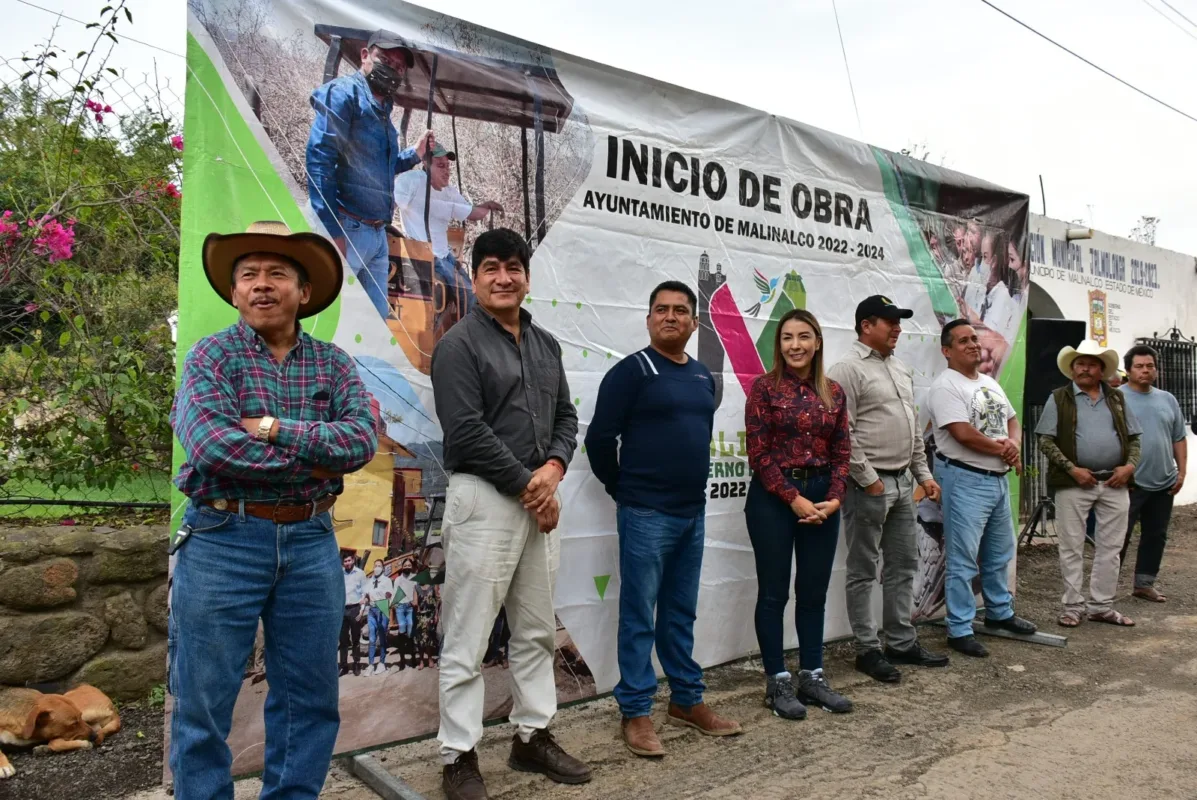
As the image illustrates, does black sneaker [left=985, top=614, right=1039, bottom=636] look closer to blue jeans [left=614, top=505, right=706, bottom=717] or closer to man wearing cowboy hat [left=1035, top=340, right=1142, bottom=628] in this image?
man wearing cowboy hat [left=1035, top=340, right=1142, bottom=628]

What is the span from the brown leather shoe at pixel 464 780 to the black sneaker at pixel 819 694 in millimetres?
1683

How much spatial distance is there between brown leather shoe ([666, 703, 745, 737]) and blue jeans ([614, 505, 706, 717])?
34mm

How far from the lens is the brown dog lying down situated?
330 centimetres

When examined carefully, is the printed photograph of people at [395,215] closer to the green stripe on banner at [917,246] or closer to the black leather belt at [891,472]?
the black leather belt at [891,472]

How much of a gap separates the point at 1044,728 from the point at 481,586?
2.54 m

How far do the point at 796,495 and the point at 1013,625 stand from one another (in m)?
2.37

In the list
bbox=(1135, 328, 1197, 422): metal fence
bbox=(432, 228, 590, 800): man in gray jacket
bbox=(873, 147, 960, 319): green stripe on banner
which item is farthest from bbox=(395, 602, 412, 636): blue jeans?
bbox=(1135, 328, 1197, 422): metal fence

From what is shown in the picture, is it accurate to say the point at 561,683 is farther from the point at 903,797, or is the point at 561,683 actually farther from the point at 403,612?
the point at 903,797

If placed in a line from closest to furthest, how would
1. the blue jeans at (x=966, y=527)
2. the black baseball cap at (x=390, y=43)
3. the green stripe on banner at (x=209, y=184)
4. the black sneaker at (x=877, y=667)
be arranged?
the green stripe on banner at (x=209, y=184) → the black baseball cap at (x=390, y=43) → the black sneaker at (x=877, y=667) → the blue jeans at (x=966, y=527)

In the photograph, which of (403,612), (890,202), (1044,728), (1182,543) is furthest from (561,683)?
(1182,543)

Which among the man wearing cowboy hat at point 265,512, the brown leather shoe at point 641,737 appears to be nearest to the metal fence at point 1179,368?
the brown leather shoe at point 641,737

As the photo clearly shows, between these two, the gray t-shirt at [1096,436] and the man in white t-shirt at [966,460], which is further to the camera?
the gray t-shirt at [1096,436]

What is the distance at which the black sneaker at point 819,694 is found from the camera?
405 centimetres

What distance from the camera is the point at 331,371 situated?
105 inches
